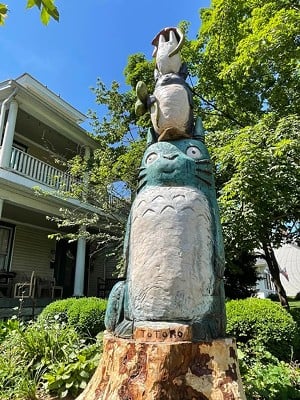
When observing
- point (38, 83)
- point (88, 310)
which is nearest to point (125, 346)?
point (88, 310)

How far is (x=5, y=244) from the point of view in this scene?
12.0 metres

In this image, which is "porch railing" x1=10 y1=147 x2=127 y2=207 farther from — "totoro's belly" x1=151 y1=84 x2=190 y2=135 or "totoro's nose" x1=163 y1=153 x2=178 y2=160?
"totoro's nose" x1=163 y1=153 x2=178 y2=160

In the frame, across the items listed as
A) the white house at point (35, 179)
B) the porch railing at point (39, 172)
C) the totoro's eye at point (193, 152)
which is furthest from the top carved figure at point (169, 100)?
the white house at point (35, 179)

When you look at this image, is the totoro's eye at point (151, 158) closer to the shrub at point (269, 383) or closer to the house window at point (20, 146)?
the shrub at point (269, 383)

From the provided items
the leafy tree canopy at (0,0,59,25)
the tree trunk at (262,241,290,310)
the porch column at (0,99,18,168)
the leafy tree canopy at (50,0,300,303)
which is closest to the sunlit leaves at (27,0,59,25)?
the leafy tree canopy at (0,0,59,25)

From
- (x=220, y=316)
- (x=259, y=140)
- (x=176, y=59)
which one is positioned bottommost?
(x=220, y=316)

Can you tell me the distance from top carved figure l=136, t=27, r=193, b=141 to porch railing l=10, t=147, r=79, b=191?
7.13 meters

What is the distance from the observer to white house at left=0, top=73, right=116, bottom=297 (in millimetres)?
9969

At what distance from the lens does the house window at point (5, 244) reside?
11.9m

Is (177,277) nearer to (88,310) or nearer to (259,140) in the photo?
(88,310)

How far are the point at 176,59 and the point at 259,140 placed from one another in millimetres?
3545

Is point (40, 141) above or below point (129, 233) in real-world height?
above

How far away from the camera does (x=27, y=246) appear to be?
12859mm

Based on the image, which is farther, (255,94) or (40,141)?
(40,141)
